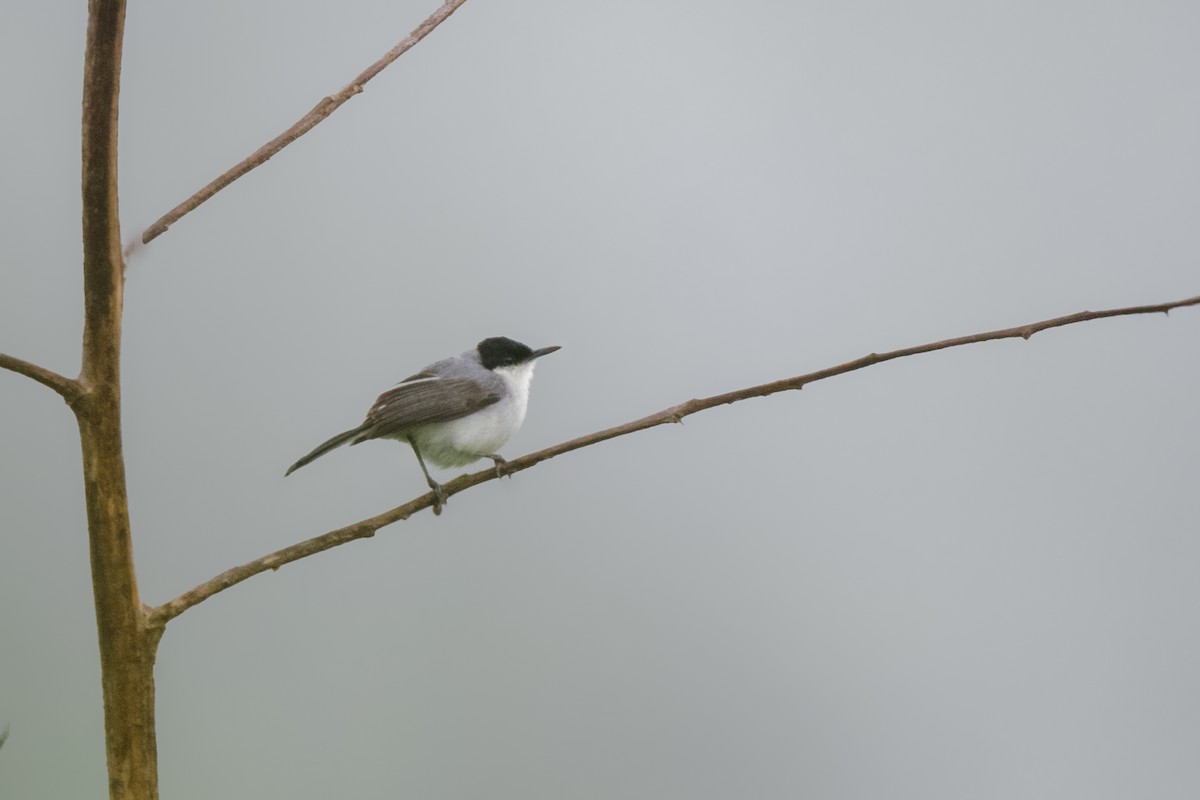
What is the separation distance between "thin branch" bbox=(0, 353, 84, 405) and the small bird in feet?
1.51

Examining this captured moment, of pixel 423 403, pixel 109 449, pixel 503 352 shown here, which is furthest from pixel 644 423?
pixel 503 352

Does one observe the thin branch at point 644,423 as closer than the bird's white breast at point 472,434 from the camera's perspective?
Yes

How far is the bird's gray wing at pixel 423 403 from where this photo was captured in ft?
3.67

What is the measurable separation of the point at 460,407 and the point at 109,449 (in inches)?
24.2

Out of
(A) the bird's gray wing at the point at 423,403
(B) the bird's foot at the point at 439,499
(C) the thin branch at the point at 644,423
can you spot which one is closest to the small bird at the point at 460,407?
(A) the bird's gray wing at the point at 423,403

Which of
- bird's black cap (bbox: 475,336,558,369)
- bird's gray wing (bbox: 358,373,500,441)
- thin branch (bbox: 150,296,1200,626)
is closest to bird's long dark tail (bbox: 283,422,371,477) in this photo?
bird's gray wing (bbox: 358,373,500,441)

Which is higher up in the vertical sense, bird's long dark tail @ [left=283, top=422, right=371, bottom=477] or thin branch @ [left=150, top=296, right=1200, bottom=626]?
bird's long dark tail @ [left=283, top=422, right=371, bottom=477]

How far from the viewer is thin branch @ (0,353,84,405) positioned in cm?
59

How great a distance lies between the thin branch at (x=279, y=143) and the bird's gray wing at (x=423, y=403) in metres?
0.38

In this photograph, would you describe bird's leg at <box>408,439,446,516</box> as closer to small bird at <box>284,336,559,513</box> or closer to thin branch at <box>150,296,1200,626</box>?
small bird at <box>284,336,559,513</box>

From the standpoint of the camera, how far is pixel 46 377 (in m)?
0.62

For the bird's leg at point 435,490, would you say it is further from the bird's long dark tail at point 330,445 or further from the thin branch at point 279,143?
the thin branch at point 279,143

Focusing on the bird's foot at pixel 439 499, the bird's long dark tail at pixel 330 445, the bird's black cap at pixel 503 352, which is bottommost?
the bird's foot at pixel 439 499

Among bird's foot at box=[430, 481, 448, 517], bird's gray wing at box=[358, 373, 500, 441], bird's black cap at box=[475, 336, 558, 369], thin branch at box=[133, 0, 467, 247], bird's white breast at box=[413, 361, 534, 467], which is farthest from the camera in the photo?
bird's black cap at box=[475, 336, 558, 369]
